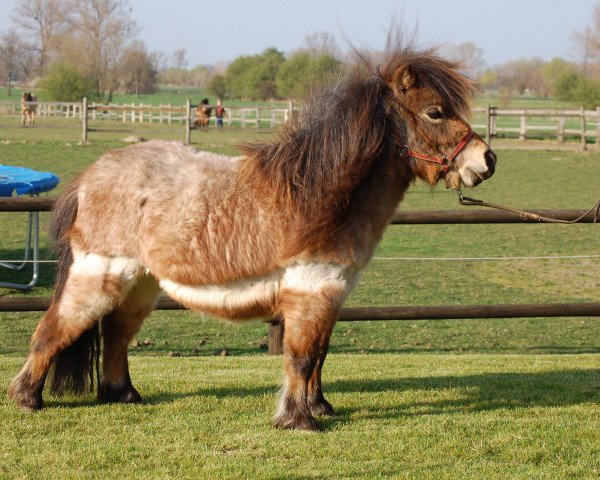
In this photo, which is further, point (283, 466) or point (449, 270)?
point (449, 270)

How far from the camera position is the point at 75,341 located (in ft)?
18.2

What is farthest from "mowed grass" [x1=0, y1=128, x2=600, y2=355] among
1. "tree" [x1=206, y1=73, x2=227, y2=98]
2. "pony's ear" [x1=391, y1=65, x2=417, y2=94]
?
"tree" [x1=206, y1=73, x2=227, y2=98]

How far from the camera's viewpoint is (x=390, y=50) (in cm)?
545

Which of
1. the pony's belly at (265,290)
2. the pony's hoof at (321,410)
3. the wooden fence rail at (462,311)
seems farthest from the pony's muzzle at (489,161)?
the wooden fence rail at (462,311)

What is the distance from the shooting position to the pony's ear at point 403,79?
518 centimetres

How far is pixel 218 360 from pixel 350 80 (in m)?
3.26

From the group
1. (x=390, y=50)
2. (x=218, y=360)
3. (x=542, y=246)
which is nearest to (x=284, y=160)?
(x=390, y=50)

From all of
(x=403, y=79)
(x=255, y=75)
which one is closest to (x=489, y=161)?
(x=403, y=79)

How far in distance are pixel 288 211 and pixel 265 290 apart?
48cm

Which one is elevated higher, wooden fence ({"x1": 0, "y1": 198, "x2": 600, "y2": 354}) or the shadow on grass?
wooden fence ({"x1": 0, "y1": 198, "x2": 600, "y2": 354})

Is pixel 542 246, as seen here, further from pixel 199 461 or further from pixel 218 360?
pixel 199 461

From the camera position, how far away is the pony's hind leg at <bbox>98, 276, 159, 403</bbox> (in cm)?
574

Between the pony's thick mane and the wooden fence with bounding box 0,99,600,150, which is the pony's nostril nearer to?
the pony's thick mane

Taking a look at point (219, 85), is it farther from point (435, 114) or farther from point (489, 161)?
point (489, 161)
